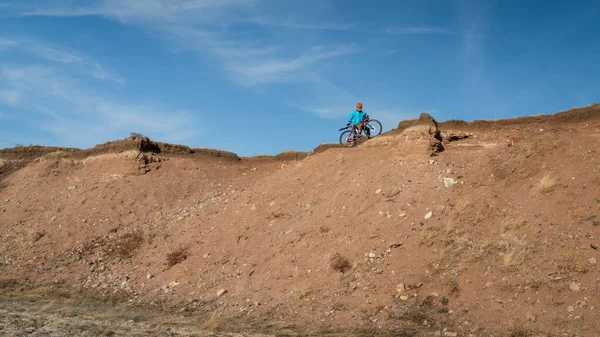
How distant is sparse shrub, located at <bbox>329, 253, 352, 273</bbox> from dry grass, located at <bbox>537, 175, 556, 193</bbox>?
4745 mm

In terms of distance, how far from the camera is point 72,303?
11.7 meters

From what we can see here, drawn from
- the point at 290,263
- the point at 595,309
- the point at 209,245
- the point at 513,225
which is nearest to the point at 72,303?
the point at 209,245

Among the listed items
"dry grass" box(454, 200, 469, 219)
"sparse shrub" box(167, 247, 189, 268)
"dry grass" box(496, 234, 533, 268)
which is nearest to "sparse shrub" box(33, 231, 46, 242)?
"sparse shrub" box(167, 247, 189, 268)

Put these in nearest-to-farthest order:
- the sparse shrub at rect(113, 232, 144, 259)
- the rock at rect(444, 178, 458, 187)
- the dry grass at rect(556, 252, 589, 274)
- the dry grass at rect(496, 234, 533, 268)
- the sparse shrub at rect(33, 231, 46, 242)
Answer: the dry grass at rect(556, 252, 589, 274)
the dry grass at rect(496, 234, 533, 268)
the rock at rect(444, 178, 458, 187)
the sparse shrub at rect(113, 232, 144, 259)
the sparse shrub at rect(33, 231, 46, 242)

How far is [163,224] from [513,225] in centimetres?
1263

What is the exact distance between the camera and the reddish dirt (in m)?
8.45

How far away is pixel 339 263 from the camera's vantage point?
10570 millimetres

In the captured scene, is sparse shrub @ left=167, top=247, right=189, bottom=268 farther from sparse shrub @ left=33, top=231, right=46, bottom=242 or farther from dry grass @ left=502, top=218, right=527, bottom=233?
dry grass @ left=502, top=218, right=527, bottom=233

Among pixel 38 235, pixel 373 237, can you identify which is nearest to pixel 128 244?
pixel 38 235

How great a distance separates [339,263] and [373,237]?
1117 millimetres

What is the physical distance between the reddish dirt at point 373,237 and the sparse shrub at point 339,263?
30 mm

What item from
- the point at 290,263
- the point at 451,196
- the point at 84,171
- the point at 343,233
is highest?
the point at 84,171

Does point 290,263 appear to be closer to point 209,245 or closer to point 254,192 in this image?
point 209,245

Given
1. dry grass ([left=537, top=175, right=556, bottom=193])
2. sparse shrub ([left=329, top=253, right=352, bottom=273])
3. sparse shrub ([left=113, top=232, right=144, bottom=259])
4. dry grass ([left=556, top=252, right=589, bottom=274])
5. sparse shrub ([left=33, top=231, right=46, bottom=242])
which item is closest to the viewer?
dry grass ([left=556, top=252, right=589, bottom=274])
